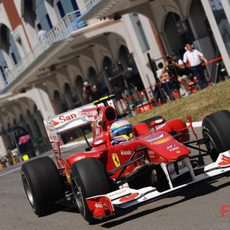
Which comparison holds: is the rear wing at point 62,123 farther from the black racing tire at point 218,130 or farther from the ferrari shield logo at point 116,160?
the black racing tire at point 218,130

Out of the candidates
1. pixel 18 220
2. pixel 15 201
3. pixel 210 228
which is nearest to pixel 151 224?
pixel 210 228

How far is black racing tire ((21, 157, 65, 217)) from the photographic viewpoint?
8781 millimetres

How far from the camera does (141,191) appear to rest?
7090mm

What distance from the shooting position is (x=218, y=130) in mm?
7578

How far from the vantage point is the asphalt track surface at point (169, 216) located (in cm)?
615

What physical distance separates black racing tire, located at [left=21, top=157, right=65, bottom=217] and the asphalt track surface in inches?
7.6

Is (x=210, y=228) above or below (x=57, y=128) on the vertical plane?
below

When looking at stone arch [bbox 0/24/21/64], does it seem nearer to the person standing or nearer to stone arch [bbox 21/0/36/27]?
stone arch [bbox 21/0/36/27]

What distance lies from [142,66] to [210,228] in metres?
23.7

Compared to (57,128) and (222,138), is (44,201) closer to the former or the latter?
(57,128)

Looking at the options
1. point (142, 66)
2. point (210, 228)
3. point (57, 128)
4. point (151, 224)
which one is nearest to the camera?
point (210, 228)

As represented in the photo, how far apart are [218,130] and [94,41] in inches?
958

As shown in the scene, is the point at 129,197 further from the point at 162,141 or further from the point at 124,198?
the point at 162,141

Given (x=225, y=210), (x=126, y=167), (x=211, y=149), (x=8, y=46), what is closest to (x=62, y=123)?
(x=126, y=167)
